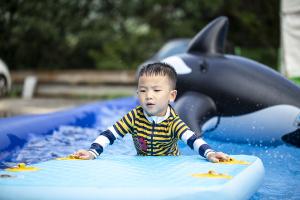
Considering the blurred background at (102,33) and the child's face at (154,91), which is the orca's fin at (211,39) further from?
the blurred background at (102,33)

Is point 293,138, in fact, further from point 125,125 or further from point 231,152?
point 125,125

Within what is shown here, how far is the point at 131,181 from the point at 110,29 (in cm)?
1173

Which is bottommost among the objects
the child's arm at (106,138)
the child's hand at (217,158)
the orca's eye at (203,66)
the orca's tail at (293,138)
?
the child's hand at (217,158)

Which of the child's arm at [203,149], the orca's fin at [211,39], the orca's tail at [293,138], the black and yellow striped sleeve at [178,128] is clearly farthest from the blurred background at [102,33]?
the child's arm at [203,149]

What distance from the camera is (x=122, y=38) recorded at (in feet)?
46.5

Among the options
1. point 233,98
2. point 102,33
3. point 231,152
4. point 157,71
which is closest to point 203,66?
point 233,98

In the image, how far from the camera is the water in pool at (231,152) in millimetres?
3416

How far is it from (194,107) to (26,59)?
10327mm

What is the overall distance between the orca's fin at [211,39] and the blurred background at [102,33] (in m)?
7.69

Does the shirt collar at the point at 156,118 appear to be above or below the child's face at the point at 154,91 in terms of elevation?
below

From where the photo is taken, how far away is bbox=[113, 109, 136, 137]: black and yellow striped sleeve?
3.55 m

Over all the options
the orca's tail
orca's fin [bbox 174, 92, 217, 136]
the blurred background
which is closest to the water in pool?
the orca's tail

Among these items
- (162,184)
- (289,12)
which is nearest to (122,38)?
(289,12)

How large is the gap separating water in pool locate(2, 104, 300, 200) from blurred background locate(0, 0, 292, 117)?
755 cm
